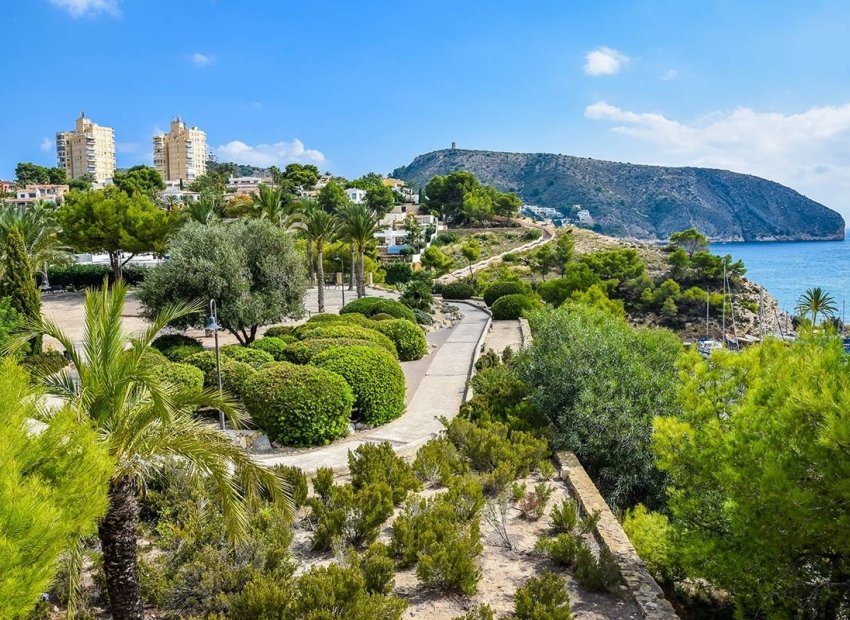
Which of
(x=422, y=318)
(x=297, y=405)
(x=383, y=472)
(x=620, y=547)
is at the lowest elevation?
(x=620, y=547)

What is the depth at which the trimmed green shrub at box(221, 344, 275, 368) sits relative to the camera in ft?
47.0

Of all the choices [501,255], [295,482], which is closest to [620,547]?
[295,482]

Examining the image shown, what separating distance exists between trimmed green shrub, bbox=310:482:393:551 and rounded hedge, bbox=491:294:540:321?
914 inches

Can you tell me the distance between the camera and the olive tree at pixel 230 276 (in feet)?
54.0

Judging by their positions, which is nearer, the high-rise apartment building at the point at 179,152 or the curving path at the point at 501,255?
the curving path at the point at 501,255

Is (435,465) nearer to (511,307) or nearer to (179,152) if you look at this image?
(511,307)

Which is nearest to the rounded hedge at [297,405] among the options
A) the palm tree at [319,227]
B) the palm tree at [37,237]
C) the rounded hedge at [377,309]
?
the rounded hedge at [377,309]

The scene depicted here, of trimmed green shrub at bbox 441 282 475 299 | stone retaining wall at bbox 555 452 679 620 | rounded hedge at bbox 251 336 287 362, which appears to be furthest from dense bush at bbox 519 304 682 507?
trimmed green shrub at bbox 441 282 475 299

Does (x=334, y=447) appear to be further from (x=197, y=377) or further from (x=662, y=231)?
(x=662, y=231)

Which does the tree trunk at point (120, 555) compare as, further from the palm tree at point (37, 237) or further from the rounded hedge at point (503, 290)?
the rounded hedge at point (503, 290)

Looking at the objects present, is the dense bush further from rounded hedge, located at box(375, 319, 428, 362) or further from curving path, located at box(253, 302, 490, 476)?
rounded hedge, located at box(375, 319, 428, 362)

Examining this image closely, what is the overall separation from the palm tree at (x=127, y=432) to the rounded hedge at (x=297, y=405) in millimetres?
5034

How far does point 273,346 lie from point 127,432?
11.2m

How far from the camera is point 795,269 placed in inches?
5261
